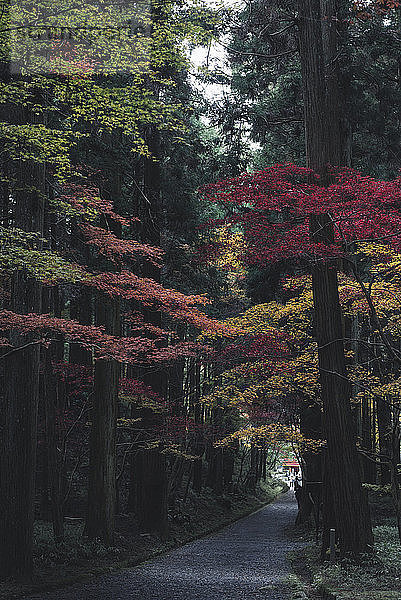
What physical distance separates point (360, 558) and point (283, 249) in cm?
499

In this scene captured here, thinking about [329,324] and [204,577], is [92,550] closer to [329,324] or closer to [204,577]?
[204,577]

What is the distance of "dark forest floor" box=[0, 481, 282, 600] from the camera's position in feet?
29.3

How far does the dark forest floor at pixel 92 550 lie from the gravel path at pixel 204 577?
248mm

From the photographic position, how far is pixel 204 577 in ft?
34.4

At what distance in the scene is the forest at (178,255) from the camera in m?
8.44

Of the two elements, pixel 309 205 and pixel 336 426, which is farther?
pixel 336 426

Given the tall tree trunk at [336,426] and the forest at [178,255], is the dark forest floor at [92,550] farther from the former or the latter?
the tall tree trunk at [336,426]

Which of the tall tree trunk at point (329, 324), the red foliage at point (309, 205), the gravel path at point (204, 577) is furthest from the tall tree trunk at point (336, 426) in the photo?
the gravel path at point (204, 577)

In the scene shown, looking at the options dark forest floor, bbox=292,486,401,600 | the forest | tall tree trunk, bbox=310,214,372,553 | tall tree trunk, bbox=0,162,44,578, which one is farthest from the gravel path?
tall tree trunk, bbox=310,214,372,553

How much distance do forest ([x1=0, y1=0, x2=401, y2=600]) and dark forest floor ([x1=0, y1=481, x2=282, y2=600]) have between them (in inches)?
2.8

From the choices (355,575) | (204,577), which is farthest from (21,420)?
(355,575)

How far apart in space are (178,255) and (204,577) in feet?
28.0

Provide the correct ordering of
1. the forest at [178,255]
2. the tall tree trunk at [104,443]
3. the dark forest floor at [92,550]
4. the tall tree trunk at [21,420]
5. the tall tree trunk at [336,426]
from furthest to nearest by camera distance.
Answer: the tall tree trunk at [104,443] → the tall tree trunk at [336,426] → the dark forest floor at [92,550] → the tall tree trunk at [21,420] → the forest at [178,255]

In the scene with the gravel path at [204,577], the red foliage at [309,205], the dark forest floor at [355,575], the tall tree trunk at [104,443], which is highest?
the red foliage at [309,205]
